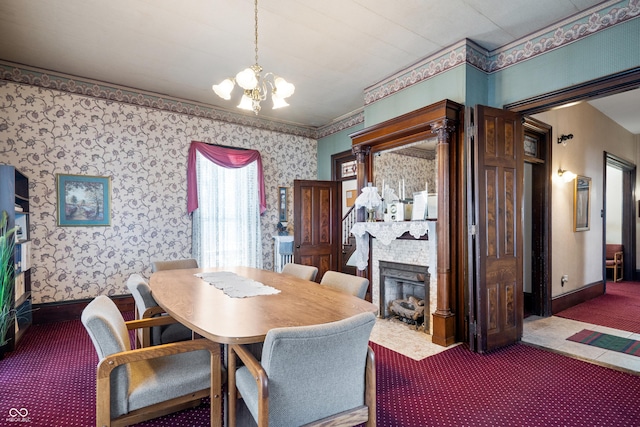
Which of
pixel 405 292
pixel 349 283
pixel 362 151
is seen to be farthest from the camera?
pixel 362 151

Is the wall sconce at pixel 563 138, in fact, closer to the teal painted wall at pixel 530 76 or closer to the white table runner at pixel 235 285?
the teal painted wall at pixel 530 76

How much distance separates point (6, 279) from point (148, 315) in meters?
1.81

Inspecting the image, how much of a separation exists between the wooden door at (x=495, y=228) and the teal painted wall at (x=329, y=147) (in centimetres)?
269

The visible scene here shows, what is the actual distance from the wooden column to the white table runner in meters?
1.86

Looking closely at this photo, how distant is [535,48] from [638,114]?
12.8 ft

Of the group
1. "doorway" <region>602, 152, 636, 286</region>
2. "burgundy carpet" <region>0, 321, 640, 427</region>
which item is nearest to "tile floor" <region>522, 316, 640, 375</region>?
"burgundy carpet" <region>0, 321, 640, 427</region>

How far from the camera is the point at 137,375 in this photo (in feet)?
5.44

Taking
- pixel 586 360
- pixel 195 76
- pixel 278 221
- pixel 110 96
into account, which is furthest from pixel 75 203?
pixel 586 360

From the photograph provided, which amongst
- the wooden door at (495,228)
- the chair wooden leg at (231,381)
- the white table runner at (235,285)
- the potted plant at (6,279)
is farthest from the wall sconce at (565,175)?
the potted plant at (6,279)

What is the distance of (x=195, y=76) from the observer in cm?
427

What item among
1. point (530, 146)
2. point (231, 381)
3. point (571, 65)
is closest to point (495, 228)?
point (571, 65)

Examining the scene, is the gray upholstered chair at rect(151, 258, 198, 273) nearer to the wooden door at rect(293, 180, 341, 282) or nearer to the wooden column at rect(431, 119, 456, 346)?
the wooden door at rect(293, 180, 341, 282)

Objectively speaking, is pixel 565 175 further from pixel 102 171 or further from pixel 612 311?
pixel 102 171

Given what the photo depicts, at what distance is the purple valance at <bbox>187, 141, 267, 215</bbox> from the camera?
16.5 ft
